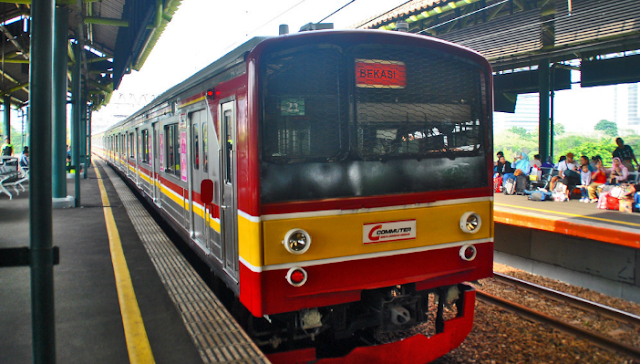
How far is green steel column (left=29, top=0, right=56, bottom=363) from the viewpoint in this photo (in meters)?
2.12

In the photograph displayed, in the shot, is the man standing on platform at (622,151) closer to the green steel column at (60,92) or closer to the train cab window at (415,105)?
the train cab window at (415,105)

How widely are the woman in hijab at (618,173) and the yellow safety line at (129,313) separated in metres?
9.90

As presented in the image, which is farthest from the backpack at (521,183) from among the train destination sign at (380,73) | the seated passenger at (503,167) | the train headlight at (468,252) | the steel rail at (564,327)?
the train destination sign at (380,73)

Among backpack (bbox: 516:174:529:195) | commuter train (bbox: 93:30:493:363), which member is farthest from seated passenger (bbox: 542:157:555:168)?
commuter train (bbox: 93:30:493:363)

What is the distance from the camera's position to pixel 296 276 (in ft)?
10.8

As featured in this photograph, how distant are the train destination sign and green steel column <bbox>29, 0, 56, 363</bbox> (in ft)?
6.66

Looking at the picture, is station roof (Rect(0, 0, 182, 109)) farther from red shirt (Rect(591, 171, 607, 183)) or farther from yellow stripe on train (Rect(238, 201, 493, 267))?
red shirt (Rect(591, 171, 607, 183))

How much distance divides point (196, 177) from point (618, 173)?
30.3 feet

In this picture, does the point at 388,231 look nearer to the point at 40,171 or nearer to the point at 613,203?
the point at 40,171

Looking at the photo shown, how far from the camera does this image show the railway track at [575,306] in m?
4.56

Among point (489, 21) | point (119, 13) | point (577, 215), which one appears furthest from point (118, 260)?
point (489, 21)

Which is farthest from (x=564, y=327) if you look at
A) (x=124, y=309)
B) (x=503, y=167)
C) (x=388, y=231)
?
(x=503, y=167)

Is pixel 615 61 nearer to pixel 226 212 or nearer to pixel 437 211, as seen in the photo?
pixel 437 211

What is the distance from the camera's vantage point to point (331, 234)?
133 inches
